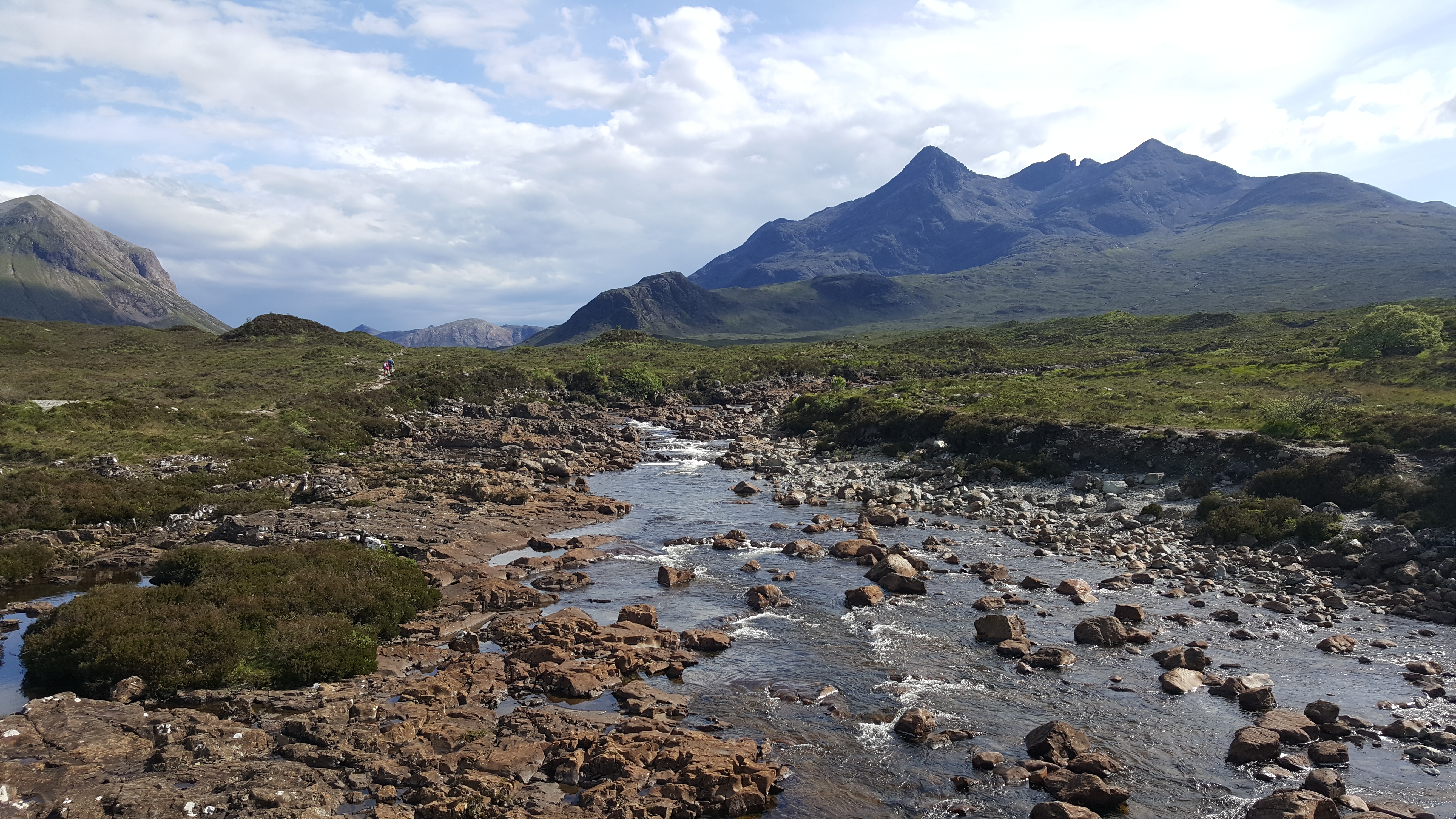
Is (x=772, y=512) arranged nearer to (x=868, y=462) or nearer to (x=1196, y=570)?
(x=868, y=462)

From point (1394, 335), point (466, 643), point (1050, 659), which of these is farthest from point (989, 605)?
point (1394, 335)

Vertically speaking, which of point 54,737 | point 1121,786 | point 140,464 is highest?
point 140,464

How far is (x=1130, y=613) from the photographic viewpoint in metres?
20.4

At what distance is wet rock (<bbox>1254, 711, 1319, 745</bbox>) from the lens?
1423 cm

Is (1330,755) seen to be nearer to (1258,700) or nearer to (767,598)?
(1258,700)

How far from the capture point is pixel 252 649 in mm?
17516

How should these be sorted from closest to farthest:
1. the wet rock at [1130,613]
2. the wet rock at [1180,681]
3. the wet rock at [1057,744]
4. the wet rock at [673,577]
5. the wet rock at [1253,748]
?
1. the wet rock at [1253,748]
2. the wet rock at [1057,744]
3. the wet rock at [1180,681]
4. the wet rock at [1130,613]
5. the wet rock at [673,577]

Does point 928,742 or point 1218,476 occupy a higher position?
point 1218,476

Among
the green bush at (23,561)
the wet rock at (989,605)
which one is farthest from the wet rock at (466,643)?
the green bush at (23,561)

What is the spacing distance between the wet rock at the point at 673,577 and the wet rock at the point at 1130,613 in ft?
44.6

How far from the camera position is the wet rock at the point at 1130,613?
20.3m

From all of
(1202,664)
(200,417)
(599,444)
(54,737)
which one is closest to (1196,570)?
(1202,664)

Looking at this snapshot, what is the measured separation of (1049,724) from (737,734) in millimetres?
6393

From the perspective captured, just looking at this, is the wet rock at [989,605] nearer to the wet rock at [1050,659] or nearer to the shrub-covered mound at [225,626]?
the wet rock at [1050,659]
